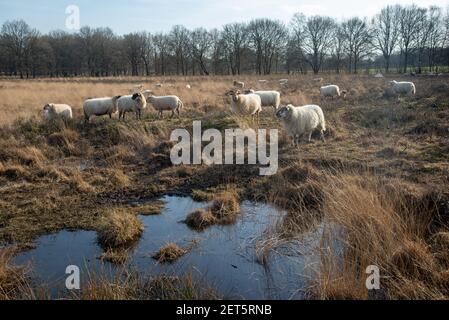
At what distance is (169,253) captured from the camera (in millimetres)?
5723

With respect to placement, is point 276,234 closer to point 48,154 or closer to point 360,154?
point 360,154

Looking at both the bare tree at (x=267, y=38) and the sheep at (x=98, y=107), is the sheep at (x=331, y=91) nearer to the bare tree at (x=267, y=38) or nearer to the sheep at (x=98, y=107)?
the sheep at (x=98, y=107)

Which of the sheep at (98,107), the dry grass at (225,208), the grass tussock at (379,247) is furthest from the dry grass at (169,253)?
the sheep at (98,107)

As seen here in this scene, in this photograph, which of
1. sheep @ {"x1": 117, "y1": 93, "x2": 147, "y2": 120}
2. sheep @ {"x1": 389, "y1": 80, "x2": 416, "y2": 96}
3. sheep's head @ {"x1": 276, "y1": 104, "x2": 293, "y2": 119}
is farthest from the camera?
sheep @ {"x1": 389, "y1": 80, "x2": 416, "y2": 96}

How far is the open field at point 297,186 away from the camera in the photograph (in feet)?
15.9

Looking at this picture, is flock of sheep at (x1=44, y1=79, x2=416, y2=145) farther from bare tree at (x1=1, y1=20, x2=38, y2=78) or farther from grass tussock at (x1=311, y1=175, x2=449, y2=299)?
bare tree at (x1=1, y1=20, x2=38, y2=78)

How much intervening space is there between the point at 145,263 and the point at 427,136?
30.8 feet

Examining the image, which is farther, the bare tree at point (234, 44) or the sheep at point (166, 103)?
the bare tree at point (234, 44)

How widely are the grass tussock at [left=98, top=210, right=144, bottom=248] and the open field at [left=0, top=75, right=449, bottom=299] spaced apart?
0.02 metres

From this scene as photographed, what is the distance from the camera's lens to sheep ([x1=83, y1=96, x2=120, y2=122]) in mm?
15961

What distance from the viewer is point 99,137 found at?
43.4 ft

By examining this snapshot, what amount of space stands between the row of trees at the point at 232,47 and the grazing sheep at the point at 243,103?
167 feet
